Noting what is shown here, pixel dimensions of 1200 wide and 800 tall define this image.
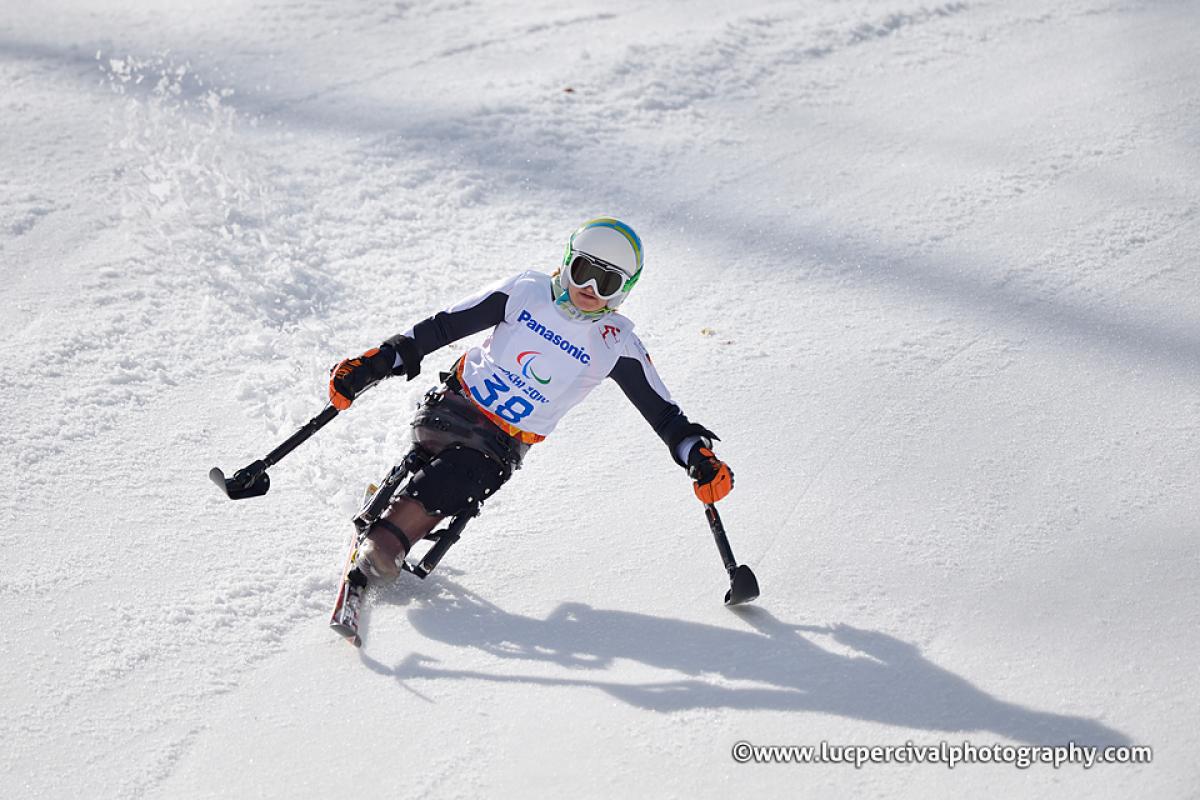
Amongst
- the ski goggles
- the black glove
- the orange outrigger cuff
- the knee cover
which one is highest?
the ski goggles

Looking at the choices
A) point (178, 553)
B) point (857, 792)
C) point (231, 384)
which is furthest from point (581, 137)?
point (857, 792)

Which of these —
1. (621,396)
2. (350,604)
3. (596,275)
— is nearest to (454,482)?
(350,604)

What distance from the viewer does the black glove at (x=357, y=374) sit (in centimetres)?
416

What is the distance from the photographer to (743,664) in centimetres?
393

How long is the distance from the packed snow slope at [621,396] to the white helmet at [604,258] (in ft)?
3.35

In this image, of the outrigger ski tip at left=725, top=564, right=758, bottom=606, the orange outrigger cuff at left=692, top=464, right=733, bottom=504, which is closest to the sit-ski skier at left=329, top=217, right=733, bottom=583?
the orange outrigger cuff at left=692, top=464, right=733, bottom=504

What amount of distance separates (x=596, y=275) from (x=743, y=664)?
4.63ft

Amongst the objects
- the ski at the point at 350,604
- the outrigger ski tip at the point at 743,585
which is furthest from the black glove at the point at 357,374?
the outrigger ski tip at the point at 743,585

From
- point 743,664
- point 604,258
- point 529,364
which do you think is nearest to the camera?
point 743,664

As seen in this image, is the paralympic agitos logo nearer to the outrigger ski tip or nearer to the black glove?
the black glove

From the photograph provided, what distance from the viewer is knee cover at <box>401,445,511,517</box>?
4.21 metres

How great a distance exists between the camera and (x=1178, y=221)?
6.80 meters

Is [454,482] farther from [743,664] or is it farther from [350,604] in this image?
[743,664]

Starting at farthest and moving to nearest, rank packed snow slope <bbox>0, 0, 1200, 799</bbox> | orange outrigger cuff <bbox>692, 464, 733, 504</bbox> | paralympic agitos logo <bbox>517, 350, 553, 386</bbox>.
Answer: paralympic agitos logo <bbox>517, 350, 553, 386</bbox> < orange outrigger cuff <bbox>692, 464, 733, 504</bbox> < packed snow slope <bbox>0, 0, 1200, 799</bbox>
